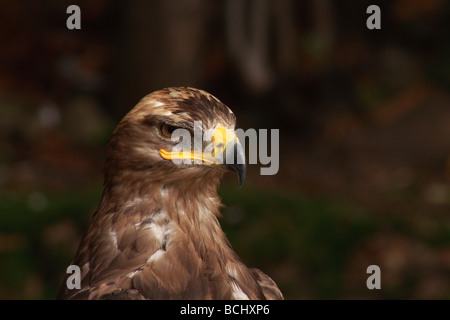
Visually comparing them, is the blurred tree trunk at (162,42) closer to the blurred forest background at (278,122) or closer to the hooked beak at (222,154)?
the blurred forest background at (278,122)

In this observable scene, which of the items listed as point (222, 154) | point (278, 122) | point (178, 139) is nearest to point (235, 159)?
point (222, 154)

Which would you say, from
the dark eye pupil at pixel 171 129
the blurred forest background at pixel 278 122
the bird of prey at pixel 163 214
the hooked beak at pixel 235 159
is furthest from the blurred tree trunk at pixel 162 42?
the hooked beak at pixel 235 159

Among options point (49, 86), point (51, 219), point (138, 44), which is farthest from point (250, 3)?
point (51, 219)

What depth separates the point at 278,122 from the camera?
1121 centimetres

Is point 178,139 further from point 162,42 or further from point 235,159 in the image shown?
point 162,42

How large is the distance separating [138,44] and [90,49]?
347cm

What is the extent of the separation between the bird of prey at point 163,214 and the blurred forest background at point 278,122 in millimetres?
3074

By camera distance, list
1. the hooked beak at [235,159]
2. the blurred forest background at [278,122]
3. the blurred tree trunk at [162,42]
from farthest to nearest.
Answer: the blurred tree trunk at [162,42], the blurred forest background at [278,122], the hooked beak at [235,159]

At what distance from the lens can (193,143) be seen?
3.50 meters

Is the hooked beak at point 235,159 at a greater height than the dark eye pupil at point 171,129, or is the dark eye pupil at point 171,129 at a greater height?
the dark eye pupil at point 171,129

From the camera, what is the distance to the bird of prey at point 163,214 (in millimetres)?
3430

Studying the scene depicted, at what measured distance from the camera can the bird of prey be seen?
11.3ft

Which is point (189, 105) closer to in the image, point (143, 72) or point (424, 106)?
point (143, 72)

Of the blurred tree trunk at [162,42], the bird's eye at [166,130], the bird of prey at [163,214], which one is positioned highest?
the blurred tree trunk at [162,42]
